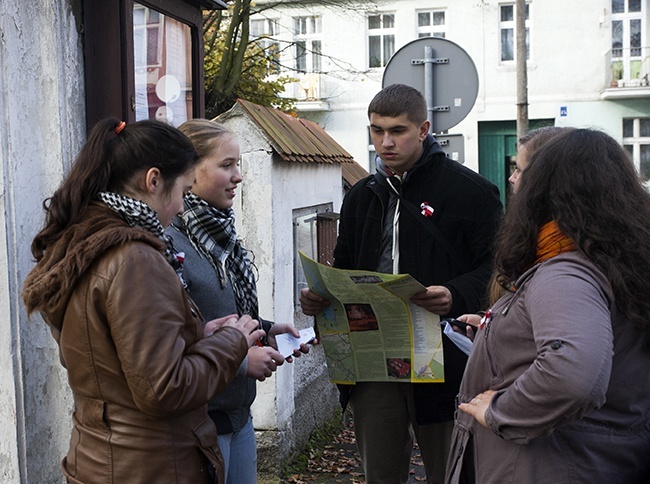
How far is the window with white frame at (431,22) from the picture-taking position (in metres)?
23.9

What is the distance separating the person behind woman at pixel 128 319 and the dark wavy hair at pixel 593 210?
2.83 feet

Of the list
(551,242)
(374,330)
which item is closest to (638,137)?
(374,330)

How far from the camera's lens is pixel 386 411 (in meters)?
3.45

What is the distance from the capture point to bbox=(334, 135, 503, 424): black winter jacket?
3.35m

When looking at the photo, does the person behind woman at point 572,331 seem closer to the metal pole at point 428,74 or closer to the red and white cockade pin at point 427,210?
the red and white cockade pin at point 427,210

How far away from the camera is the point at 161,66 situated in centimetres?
368

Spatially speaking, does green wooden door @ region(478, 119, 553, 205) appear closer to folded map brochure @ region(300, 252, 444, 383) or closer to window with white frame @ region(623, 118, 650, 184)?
window with white frame @ region(623, 118, 650, 184)

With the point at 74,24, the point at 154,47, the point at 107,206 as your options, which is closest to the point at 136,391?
the point at 107,206

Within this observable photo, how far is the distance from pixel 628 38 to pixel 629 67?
A: 90 centimetres

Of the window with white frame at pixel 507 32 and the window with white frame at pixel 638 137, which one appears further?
the window with white frame at pixel 507 32

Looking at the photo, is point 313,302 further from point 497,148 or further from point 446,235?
point 497,148

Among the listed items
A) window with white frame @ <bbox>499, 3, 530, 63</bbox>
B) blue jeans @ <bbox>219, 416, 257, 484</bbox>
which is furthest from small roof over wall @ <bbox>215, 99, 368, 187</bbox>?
window with white frame @ <bbox>499, 3, 530, 63</bbox>

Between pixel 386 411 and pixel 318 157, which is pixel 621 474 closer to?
pixel 386 411

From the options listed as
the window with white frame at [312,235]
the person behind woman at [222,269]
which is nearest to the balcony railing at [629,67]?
the window with white frame at [312,235]
